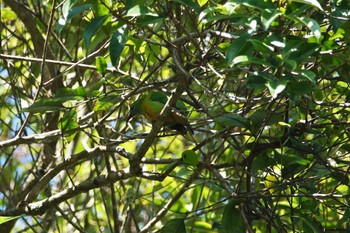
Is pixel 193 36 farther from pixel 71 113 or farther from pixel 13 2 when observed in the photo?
pixel 13 2

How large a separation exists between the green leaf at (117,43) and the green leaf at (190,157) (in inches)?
23.7

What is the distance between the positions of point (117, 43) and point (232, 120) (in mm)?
541

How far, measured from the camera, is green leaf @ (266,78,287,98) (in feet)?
6.07

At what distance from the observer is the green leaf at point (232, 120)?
2.54 meters

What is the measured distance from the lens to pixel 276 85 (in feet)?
6.20

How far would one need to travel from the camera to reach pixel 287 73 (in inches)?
80.6

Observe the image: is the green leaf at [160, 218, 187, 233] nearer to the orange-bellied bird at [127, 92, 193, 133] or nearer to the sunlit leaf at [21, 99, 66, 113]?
the orange-bellied bird at [127, 92, 193, 133]

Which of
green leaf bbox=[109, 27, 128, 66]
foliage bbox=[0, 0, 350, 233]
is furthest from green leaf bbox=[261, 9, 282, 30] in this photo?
green leaf bbox=[109, 27, 128, 66]

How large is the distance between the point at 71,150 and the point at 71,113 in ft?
5.17

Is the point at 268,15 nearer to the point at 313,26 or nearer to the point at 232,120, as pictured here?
the point at 313,26

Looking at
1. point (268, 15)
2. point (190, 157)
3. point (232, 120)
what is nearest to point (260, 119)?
point (232, 120)

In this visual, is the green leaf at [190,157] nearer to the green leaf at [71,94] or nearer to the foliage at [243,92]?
the foliage at [243,92]

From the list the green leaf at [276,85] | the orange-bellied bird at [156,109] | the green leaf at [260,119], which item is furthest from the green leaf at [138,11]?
the orange-bellied bird at [156,109]

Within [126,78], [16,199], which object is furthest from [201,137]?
[126,78]
